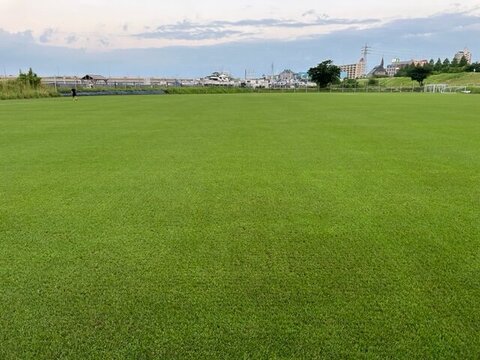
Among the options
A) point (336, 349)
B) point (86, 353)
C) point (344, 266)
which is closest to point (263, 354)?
point (336, 349)

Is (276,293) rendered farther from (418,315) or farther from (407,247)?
(407,247)

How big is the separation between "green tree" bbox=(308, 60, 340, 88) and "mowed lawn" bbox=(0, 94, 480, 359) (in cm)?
6344

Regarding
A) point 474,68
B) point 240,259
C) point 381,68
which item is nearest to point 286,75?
point 381,68

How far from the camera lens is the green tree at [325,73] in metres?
66.0

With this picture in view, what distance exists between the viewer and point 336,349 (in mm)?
2064

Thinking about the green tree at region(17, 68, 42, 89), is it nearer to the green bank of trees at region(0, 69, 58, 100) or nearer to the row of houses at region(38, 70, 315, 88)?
the green bank of trees at region(0, 69, 58, 100)

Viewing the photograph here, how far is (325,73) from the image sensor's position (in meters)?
66.0

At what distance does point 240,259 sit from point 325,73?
2655 inches

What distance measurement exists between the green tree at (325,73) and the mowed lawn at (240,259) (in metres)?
63.4

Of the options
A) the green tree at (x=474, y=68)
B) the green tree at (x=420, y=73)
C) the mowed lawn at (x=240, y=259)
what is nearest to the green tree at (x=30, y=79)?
the mowed lawn at (x=240, y=259)

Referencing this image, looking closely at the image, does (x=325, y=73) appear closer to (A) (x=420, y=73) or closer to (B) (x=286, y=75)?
(A) (x=420, y=73)

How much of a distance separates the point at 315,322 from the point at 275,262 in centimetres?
77

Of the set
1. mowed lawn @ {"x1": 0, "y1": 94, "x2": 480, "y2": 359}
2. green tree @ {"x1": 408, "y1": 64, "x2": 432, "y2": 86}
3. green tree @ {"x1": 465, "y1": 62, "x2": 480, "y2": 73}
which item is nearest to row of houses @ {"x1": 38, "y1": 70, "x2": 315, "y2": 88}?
green tree @ {"x1": 408, "y1": 64, "x2": 432, "y2": 86}

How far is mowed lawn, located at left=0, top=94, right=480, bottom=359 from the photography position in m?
2.15
